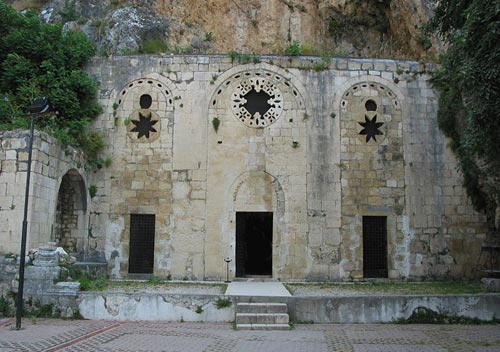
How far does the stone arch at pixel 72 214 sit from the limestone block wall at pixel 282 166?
0.47 m

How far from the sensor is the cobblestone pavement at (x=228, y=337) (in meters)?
7.61

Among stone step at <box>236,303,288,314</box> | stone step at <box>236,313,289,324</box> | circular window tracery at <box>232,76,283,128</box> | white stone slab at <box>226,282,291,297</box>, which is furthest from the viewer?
circular window tracery at <box>232,76,283,128</box>

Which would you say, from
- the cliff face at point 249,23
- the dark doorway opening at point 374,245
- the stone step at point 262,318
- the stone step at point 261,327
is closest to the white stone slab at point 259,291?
the stone step at point 262,318

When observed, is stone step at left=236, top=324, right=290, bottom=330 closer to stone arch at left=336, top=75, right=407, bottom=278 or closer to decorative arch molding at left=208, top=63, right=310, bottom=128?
stone arch at left=336, top=75, right=407, bottom=278

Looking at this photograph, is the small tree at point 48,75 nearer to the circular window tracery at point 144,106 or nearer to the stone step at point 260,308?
the circular window tracery at point 144,106

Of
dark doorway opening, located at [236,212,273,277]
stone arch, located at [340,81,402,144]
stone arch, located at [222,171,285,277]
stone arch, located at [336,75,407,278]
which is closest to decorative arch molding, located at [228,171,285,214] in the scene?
stone arch, located at [222,171,285,277]

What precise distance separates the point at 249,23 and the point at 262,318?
18.9 metres

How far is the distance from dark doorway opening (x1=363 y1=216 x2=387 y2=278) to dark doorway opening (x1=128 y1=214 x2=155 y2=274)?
657cm

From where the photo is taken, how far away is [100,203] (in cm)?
1480

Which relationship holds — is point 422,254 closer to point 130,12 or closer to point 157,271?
point 157,271

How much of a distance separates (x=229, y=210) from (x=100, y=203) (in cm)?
401

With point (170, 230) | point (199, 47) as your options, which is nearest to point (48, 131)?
point (170, 230)

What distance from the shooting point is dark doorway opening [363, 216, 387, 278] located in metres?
14.7

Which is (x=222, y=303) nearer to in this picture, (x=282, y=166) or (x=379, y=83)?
(x=282, y=166)
